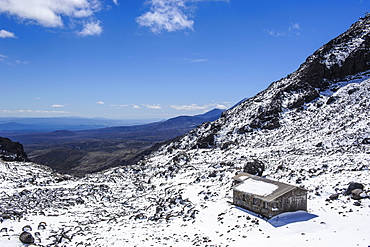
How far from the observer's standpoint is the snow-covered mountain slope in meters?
16.4

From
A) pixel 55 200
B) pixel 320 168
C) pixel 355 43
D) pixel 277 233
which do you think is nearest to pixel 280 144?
pixel 320 168

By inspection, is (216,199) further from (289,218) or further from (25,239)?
(25,239)

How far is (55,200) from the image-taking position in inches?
1230

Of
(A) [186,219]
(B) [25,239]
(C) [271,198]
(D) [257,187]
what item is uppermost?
(D) [257,187]

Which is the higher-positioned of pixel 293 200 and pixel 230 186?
pixel 293 200

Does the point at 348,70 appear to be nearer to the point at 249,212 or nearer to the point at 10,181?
the point at 249,212

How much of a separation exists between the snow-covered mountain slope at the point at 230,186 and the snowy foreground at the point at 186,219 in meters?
0.08

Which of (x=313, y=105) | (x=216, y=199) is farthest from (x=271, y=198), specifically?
(x=313, y=105)

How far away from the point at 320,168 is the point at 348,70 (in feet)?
161

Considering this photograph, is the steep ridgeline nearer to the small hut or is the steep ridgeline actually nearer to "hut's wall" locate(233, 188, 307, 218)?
the small hut

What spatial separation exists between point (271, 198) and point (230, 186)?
10609 mm

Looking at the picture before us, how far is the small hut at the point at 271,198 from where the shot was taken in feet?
58.7

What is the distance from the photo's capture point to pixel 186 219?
69.0 ft

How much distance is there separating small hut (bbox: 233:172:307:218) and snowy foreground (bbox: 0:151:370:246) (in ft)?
2.28
